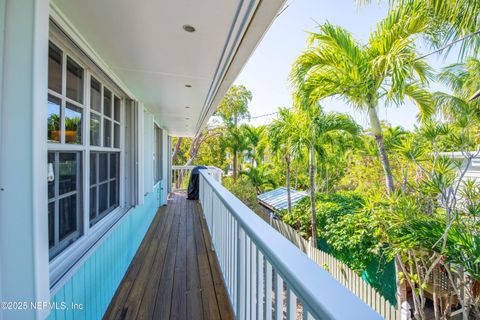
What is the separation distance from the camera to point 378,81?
11.0 ft

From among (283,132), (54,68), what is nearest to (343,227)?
(283,132)

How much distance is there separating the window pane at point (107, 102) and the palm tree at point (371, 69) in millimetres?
2943

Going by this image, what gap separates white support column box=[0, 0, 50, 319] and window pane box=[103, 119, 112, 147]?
53.7 inches

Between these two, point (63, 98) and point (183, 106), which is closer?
point (63, 98)

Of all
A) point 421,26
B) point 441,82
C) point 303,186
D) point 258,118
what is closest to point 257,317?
point 421,26

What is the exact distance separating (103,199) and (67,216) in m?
0.73

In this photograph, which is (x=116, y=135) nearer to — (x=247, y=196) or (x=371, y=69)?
(x=371, y=69)

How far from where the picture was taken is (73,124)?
5.21 ft

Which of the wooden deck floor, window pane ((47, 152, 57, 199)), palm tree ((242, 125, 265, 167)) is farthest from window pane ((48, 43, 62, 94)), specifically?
palm tree ((242, 125, 265, 167))

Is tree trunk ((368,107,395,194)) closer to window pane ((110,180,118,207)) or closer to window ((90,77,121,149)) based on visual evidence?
window ((90,77,121,149))

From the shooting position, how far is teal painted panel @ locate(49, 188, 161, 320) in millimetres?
1293

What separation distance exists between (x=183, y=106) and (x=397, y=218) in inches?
134

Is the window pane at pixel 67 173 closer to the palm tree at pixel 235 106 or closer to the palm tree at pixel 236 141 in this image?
the palm tree at pixel 236 141

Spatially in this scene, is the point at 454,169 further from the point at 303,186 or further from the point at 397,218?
the point at 303,186
